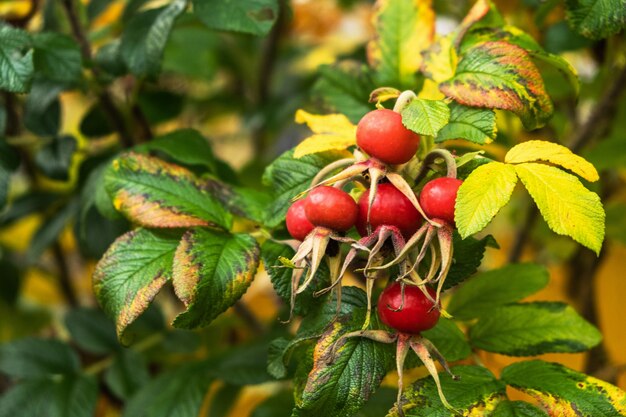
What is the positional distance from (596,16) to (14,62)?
1.67 feet

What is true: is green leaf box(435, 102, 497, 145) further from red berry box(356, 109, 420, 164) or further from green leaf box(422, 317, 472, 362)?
green leaf box(422, 317, 472, 362)

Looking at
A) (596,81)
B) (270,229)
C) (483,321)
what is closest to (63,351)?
(270,229)

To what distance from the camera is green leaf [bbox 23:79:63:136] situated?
847mm

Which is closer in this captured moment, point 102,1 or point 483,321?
point 483,321

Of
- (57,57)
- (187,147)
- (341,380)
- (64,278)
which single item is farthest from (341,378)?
(64,278)

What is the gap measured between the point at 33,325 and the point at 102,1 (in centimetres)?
69

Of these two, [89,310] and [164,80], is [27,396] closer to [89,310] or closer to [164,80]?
[89,310]

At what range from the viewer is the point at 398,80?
70 cm

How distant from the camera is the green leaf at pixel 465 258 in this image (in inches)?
21.3

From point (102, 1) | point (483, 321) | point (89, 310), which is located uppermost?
point (102, 1)

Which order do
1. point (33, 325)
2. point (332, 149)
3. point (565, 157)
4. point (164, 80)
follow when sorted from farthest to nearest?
point (164, 80) < point (33, 325) < point (332, 149) < point (565, 157)

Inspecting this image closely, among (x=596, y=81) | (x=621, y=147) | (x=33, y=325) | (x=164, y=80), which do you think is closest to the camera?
(x=621, y=147)

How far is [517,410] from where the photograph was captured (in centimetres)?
52

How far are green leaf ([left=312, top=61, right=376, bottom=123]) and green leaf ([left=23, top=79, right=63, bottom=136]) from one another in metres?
0.32
